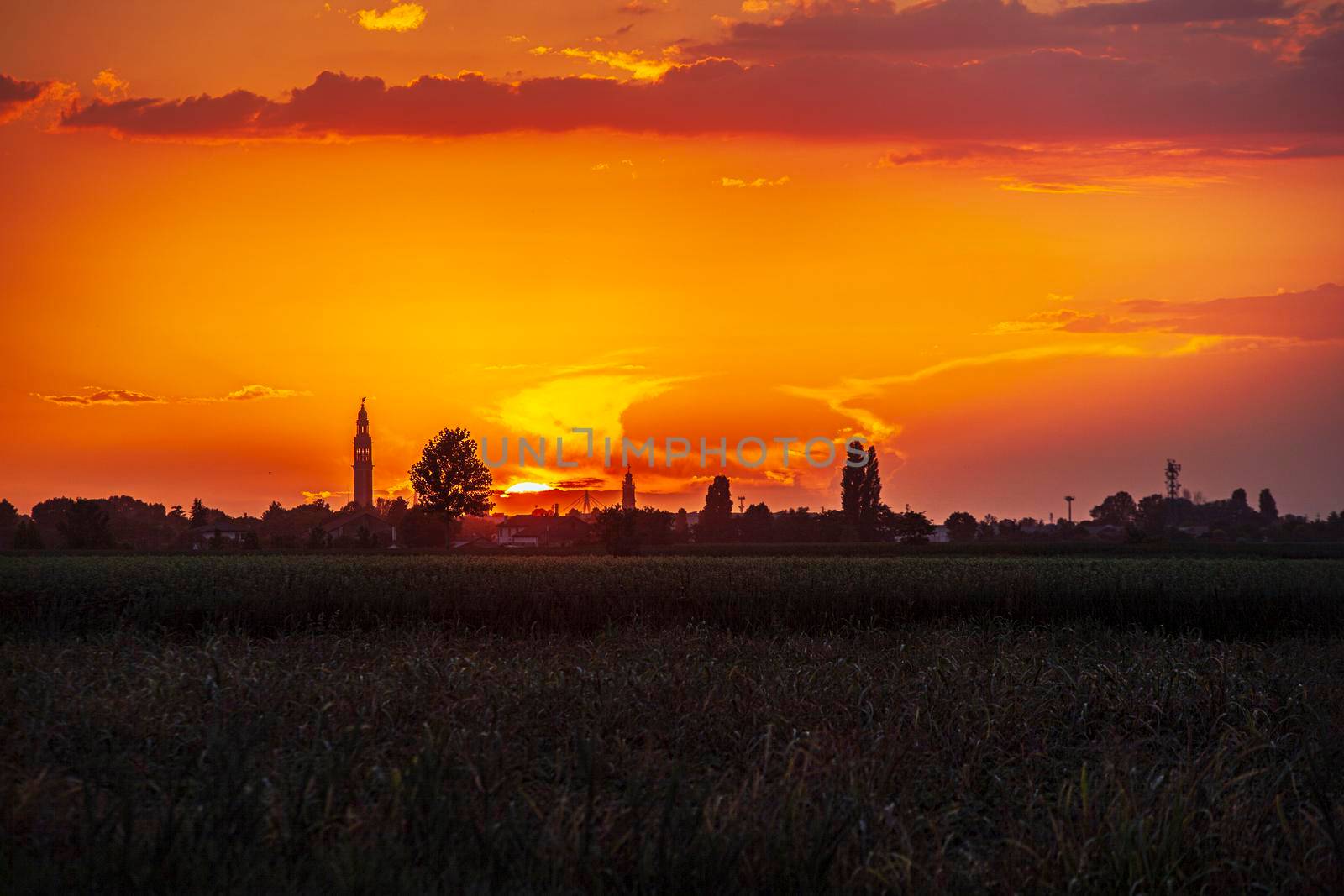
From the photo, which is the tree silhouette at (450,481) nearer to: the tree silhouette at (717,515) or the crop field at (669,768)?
the tree silhouette at (717,515)

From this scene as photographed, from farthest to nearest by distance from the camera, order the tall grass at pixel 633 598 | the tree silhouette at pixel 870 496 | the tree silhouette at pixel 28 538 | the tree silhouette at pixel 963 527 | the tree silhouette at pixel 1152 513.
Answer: the tree silhouette at pixel 1152 513 → the tree silhouette at pixel 963 527 → the tree silhouette at pixel 870 496 → the tree silhouette at pixel 28 538 → the tall grass at pixel 633 598

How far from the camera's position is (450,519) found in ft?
293

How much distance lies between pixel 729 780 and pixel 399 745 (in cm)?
281

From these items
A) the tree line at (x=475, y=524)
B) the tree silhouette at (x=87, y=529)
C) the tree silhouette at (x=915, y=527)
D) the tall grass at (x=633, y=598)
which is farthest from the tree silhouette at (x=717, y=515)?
the tall grass at (x=633, y=598)

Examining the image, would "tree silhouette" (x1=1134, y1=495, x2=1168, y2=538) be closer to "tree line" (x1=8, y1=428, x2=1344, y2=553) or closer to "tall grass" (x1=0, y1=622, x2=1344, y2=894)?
"tree line" (x1=8, y1=428, x2=1344, y2=553)

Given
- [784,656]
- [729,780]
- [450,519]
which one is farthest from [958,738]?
[450,519]

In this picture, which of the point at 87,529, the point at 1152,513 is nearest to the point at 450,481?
the point at 87,529

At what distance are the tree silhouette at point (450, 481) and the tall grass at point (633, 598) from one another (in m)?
59.4

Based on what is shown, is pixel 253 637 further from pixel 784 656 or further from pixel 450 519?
pixel 450 519

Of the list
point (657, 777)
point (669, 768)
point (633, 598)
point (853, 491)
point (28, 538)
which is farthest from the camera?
point (853, 491)

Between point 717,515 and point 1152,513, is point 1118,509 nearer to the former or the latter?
point 1152,513

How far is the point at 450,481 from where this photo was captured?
87688mm

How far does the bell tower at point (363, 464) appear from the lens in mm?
150500

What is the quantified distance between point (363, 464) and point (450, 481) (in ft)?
223
